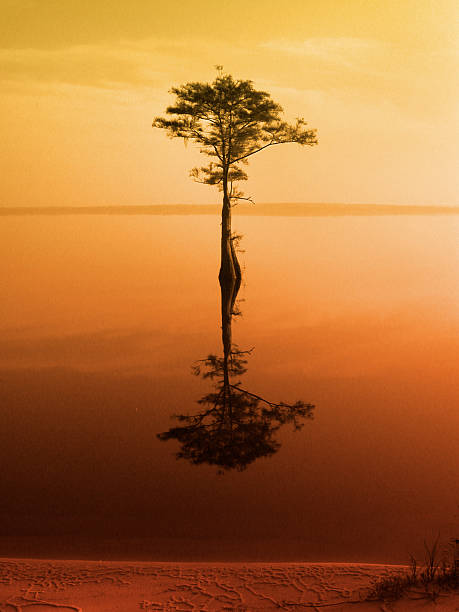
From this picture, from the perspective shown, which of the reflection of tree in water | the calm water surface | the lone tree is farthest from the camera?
the lone tree

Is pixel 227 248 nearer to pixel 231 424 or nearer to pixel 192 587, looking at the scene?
pixel 231 424

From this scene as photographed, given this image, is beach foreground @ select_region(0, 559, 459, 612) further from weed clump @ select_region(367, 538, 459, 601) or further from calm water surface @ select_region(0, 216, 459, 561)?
calm water surface @ select_region(0, 216, 459, 561)

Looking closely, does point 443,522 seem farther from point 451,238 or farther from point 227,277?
point 451,238

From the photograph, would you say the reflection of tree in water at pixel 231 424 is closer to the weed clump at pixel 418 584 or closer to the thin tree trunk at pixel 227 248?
the weed clump at pixel 418 584

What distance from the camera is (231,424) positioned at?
1309 centimetres

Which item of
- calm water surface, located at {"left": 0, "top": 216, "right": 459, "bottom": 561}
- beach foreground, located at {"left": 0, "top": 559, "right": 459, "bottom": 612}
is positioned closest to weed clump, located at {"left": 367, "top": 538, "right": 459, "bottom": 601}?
beach foreground, located at {"left": 0, "top": 559, "right": 459, "bottom": 612}

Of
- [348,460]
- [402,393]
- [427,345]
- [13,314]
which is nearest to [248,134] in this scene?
[13,314]

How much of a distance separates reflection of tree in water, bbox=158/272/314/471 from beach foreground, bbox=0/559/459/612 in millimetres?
3254

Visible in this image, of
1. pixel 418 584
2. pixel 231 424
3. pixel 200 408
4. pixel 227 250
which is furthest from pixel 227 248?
pixel 418 584

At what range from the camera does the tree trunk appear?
31.3 m

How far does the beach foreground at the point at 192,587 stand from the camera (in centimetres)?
717

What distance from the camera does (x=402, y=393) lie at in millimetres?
15555

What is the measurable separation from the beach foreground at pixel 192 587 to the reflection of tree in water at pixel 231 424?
10.7ft

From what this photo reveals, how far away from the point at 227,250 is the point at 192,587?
2510cm
